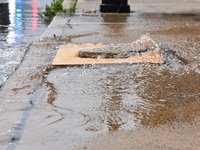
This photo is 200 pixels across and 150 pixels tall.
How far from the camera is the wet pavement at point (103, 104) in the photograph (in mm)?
2578

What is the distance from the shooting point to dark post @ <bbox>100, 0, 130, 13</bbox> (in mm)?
9133

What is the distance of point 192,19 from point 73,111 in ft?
17.8

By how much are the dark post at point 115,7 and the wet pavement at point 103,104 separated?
3.87 metres

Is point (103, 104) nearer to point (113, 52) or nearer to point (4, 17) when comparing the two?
point (113, 52)

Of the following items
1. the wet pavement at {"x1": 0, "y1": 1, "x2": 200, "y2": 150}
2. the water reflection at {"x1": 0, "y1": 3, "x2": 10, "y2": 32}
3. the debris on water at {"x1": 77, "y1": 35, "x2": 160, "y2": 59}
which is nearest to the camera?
the wet pavement at {"x1": 0, "y1": 1, "x2": 200, "y2": 150}

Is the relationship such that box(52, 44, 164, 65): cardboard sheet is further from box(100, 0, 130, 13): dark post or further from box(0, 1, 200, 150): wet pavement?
box(100, 0, 130, 13): dark post

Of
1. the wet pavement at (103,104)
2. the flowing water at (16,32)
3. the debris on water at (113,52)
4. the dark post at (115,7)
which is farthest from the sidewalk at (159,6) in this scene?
the debris on water at (113,52)

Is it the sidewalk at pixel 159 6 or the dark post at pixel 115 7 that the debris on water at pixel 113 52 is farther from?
the sidewalk at pixel 159 6

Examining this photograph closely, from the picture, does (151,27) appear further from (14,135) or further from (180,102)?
(14,135)

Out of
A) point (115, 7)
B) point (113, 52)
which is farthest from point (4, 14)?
point (113, 52)

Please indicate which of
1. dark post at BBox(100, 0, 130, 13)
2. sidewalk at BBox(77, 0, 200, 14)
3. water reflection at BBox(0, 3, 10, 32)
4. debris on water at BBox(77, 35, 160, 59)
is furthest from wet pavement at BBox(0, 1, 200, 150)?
Answer: sidewalk at BBox(77, 0, 200, 14)

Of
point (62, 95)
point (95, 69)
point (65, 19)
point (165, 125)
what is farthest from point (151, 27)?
point (165, 125)

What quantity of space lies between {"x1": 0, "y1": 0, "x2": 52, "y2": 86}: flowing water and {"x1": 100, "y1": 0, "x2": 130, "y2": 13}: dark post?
1.38 metres

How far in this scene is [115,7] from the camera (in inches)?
361
